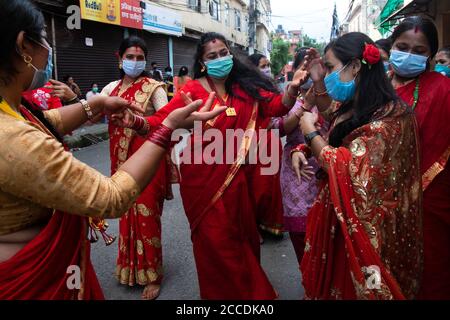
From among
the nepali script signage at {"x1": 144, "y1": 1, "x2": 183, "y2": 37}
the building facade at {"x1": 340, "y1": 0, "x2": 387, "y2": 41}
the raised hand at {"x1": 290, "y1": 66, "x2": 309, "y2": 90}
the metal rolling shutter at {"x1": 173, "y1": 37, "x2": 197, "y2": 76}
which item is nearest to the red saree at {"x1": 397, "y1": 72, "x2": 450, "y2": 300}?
the raised hand at {"x1": 290, "y1": 66, "x2": 309, "y2": 90}

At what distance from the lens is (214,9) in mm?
22906

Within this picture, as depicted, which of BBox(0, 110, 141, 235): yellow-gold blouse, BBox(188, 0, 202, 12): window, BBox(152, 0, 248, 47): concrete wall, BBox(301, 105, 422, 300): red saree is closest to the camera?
BBox(0, 110, 141, 235): yellow-gold blouse

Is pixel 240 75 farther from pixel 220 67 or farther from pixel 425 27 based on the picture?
pixel 425 27

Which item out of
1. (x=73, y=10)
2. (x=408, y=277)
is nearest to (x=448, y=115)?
(x=408, y=277)

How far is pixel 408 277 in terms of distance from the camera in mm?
1954

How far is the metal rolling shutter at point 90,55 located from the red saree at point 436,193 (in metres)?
9.63

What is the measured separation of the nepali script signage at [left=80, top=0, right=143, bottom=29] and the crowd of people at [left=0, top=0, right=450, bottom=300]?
8.53m

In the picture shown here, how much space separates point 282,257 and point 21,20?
2997 mm

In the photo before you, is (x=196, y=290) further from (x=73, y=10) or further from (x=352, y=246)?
(x=73, y=10)

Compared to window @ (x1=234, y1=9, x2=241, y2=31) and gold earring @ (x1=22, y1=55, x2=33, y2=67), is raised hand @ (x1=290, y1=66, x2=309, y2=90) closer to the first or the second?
gold earring @ (x1=22, y1=55, x2=33, y2=67)

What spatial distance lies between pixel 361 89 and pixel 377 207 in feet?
1.82

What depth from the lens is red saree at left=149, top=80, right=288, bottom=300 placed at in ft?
8.55

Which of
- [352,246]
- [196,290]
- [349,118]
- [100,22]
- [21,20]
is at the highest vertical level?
[100,22]

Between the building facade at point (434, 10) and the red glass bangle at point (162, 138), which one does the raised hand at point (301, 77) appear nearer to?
the red glass bangle at point (162, 138)
